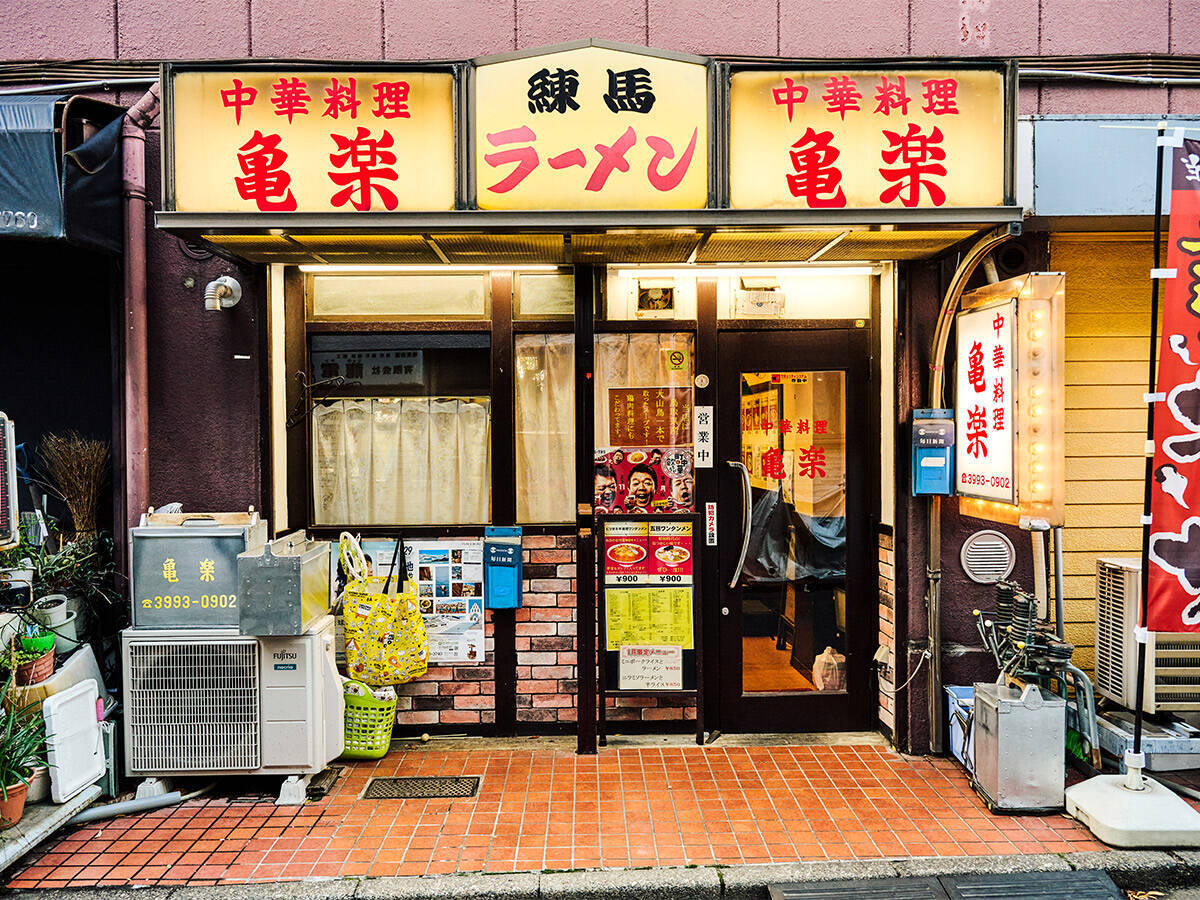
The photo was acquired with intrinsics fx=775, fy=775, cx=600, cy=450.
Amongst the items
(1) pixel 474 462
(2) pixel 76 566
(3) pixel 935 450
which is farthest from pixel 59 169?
(3) pixel 935 450

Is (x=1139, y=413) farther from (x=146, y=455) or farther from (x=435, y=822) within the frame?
(x=146, y=455)

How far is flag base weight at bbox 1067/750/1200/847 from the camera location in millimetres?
4805

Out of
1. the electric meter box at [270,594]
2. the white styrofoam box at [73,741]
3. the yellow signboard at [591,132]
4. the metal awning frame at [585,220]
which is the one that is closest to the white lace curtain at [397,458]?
the electric meter box at [270,594]

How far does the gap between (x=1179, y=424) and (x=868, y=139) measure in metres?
2.66

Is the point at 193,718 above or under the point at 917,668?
under

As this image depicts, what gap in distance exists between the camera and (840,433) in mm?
6660

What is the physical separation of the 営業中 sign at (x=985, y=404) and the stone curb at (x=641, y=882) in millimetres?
2279

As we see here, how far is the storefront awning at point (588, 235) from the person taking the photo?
4934mm

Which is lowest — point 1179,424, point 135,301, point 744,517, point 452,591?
point 452,591

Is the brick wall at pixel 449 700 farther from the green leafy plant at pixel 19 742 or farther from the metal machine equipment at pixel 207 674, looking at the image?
the green leafy plant at pixel 19 742

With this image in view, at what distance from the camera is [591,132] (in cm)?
497

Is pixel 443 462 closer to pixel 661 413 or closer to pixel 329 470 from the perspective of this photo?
pixel 329 470

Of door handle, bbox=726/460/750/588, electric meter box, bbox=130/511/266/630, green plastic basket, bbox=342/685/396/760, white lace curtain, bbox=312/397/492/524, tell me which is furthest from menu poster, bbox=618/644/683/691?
electric meter box, bbox=130/511/266/630

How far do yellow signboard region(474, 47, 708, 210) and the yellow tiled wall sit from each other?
12.5 feet
